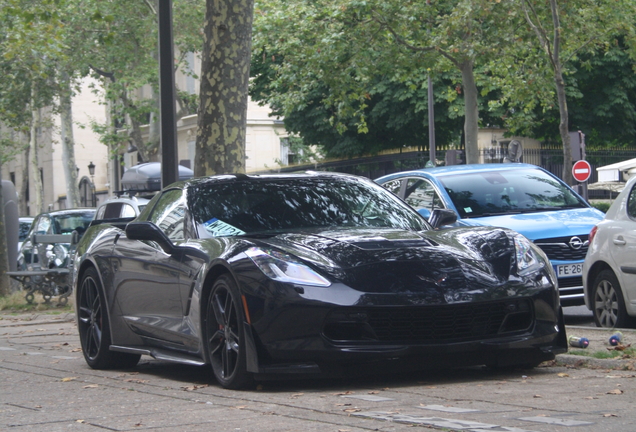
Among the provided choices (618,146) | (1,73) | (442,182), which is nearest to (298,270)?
(442,182)

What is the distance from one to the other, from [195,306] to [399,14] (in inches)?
821

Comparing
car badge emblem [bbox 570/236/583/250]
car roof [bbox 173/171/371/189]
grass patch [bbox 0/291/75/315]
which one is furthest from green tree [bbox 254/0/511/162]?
car roof [bbox 173/171/371/189]

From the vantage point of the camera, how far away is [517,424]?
187 inches

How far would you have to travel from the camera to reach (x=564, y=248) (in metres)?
11.2

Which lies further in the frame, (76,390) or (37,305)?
(37,305)

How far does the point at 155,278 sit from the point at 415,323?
7.19 feet

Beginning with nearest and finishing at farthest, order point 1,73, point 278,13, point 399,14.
Answer: 1. point 399,14
2. point 278,13
3. point 1,73

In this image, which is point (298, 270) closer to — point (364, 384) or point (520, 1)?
point (364, 384)

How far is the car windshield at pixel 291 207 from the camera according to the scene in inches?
288

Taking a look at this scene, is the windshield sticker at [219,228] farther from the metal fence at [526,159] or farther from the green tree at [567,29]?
the metal fence at [526,159]

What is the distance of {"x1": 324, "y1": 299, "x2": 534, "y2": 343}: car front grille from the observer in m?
6.11

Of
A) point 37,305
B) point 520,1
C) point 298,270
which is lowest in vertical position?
point 37,305

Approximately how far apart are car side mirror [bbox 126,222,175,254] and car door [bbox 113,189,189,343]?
7cm

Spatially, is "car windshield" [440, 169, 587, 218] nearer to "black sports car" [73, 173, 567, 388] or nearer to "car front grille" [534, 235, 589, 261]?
"car front grille" [534, 235, 589, 261]
